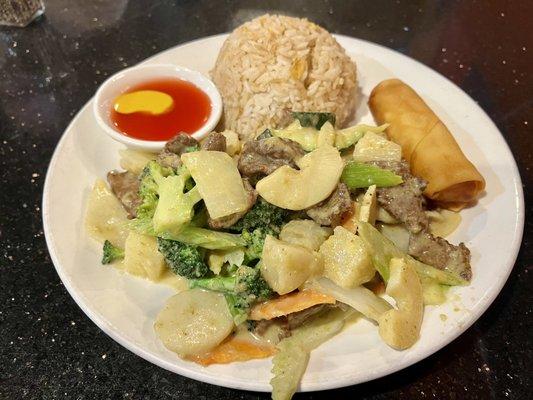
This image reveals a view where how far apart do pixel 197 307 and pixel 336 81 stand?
135 cm

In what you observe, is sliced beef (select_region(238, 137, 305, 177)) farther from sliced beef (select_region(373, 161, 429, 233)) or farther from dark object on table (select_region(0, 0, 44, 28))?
dark object on table (select_region(0, 0, 44, 28))

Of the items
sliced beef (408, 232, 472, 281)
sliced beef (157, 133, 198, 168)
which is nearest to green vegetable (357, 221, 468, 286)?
sliced beef (408, 232, 472, 281)

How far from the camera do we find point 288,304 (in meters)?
1.86

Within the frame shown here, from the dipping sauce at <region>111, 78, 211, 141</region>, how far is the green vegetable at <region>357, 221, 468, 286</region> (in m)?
1.04

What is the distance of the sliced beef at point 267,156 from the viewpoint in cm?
205

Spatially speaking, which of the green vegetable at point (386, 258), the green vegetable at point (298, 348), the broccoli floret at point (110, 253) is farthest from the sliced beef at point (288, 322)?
the broccoli floret at point (110, 253)

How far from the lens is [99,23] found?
3822 millimetres

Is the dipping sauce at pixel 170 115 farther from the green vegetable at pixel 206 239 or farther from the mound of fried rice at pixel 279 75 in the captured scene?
the green vegetable at pixel 206 239

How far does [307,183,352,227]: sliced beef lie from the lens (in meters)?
1.94

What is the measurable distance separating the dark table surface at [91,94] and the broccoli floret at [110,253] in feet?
1.07

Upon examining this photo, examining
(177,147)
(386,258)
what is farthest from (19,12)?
(386,258)

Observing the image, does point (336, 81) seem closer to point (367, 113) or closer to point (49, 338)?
point (367, 113)

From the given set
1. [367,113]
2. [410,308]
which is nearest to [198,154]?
[410,308]

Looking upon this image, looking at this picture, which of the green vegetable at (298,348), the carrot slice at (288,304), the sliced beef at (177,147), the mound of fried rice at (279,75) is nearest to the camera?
the green vegetable at (298,348)
